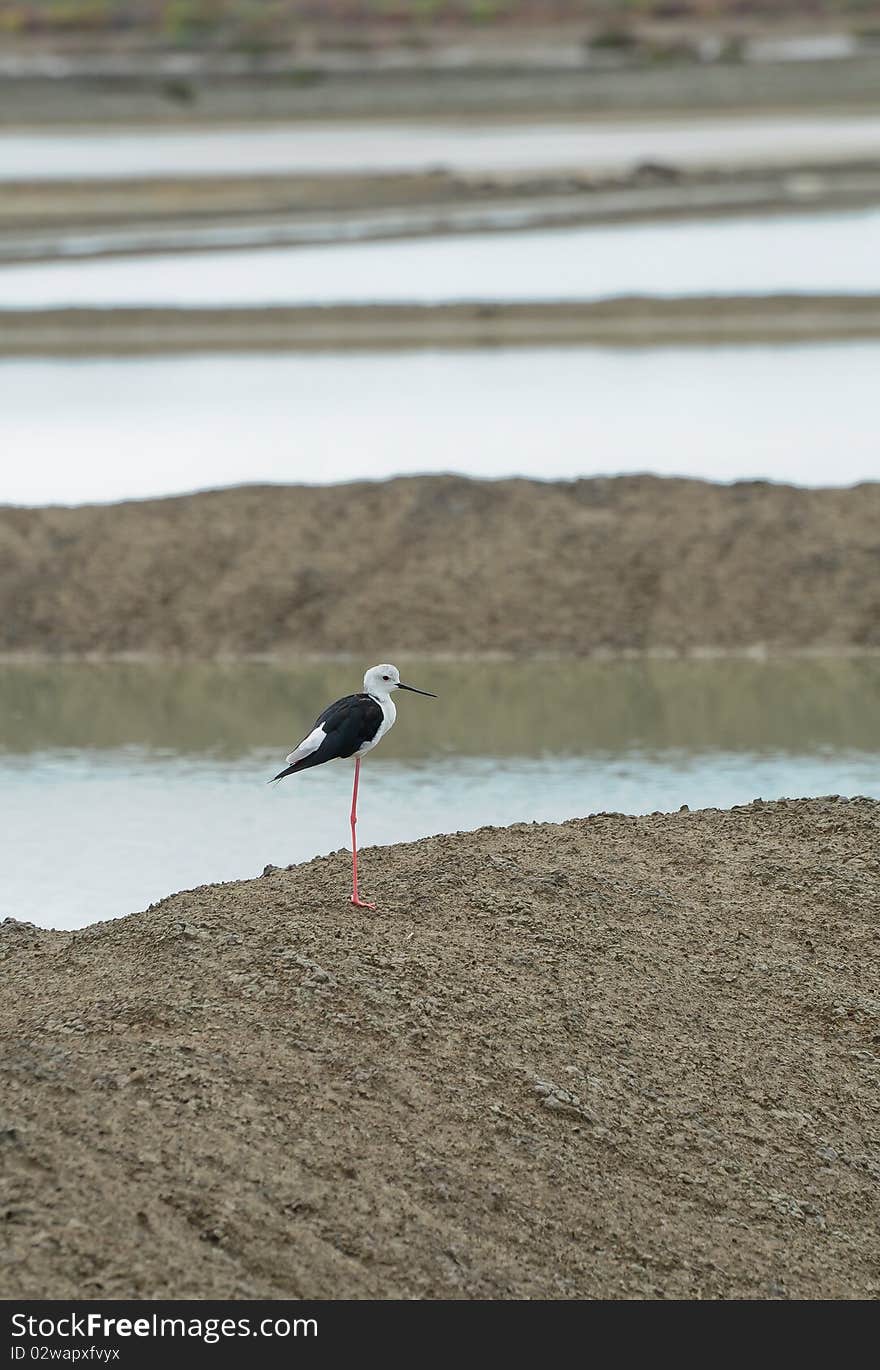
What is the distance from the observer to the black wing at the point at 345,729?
640 cm

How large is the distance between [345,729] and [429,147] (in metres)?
28.6

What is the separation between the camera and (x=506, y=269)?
2228 cm

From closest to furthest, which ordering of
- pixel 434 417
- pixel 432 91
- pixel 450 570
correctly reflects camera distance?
1. pixel 450 570
2. pixel 434 417
3. pixel 432 91

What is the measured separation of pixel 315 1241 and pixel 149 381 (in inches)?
543

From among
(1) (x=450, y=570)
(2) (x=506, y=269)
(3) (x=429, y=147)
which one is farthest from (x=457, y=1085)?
(3) (x=429, y=147)

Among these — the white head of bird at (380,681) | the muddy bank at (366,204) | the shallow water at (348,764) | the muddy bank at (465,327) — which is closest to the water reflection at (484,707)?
the shallow water at (348,764)

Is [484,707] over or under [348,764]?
over

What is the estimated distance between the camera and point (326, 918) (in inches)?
261

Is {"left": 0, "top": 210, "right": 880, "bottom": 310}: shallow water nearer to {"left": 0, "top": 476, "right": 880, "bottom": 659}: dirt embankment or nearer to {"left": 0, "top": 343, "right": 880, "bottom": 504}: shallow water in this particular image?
{"left": 0, "top": 343, "right": 880, "bottom": 504}: shallow water

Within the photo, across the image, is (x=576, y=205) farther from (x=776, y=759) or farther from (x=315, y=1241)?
(x=315, y=1241)

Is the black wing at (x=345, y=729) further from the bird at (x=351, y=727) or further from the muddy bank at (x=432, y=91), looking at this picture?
the muddy bank at (x=432, y=91)

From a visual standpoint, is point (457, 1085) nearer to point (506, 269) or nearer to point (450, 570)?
point (450, 570)

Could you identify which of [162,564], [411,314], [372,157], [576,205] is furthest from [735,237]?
[162,564]

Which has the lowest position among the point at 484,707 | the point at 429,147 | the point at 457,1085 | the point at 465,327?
the point at 457,1085
